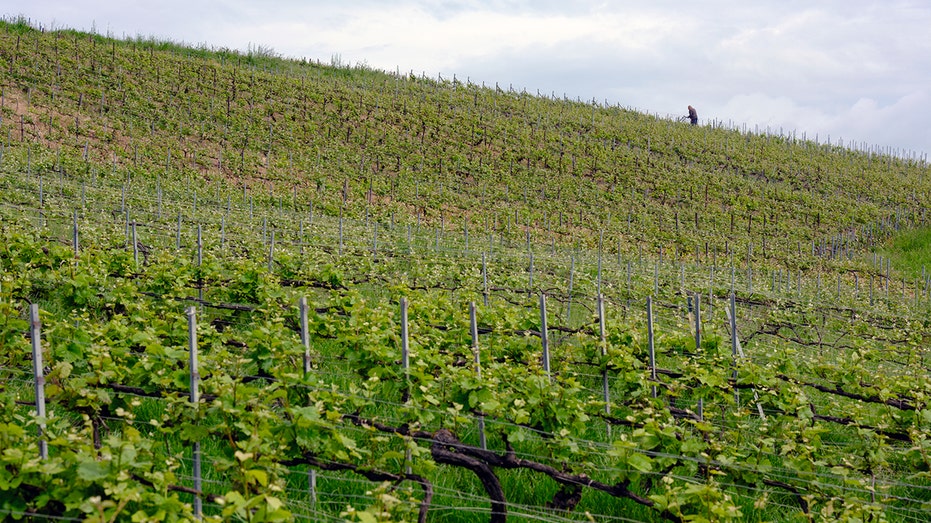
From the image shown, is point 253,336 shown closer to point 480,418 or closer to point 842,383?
point 480,418

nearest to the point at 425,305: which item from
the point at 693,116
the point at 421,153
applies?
the point at 421,153

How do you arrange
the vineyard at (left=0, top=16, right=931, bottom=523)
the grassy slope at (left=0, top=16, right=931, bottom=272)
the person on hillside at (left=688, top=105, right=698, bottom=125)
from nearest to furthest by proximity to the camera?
the vineyard at (left=0, top=16, right=931, bottom=523) → the grassy slope at (left=0, top=16, right=931, bottom=272) → the person on hillside at (left=688, top=105, right=698, bottom=125)

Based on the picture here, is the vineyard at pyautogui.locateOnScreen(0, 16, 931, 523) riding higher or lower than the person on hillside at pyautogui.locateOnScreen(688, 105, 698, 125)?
lower

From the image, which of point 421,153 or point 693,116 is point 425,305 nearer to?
point 421,153

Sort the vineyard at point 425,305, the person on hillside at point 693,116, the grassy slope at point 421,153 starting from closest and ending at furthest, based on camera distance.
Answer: the vineyard at point 425,305 → the grassy slope at point 421,153 → the person on hillside at point 693,116

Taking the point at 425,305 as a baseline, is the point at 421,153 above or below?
above

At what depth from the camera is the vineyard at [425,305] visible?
423cm

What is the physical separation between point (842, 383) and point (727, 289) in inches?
383

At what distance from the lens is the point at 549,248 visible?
2328 cm

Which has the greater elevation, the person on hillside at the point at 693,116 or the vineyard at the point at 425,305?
the person on hillside at the point at 693,116

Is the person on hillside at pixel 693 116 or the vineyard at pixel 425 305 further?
the person on hillside at pixel 693 116

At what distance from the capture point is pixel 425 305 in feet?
24.6

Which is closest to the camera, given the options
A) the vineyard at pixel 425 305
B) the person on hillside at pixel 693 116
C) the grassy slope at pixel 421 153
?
the vineyard at pixel 425 305

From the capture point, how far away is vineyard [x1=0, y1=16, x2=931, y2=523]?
423cm
